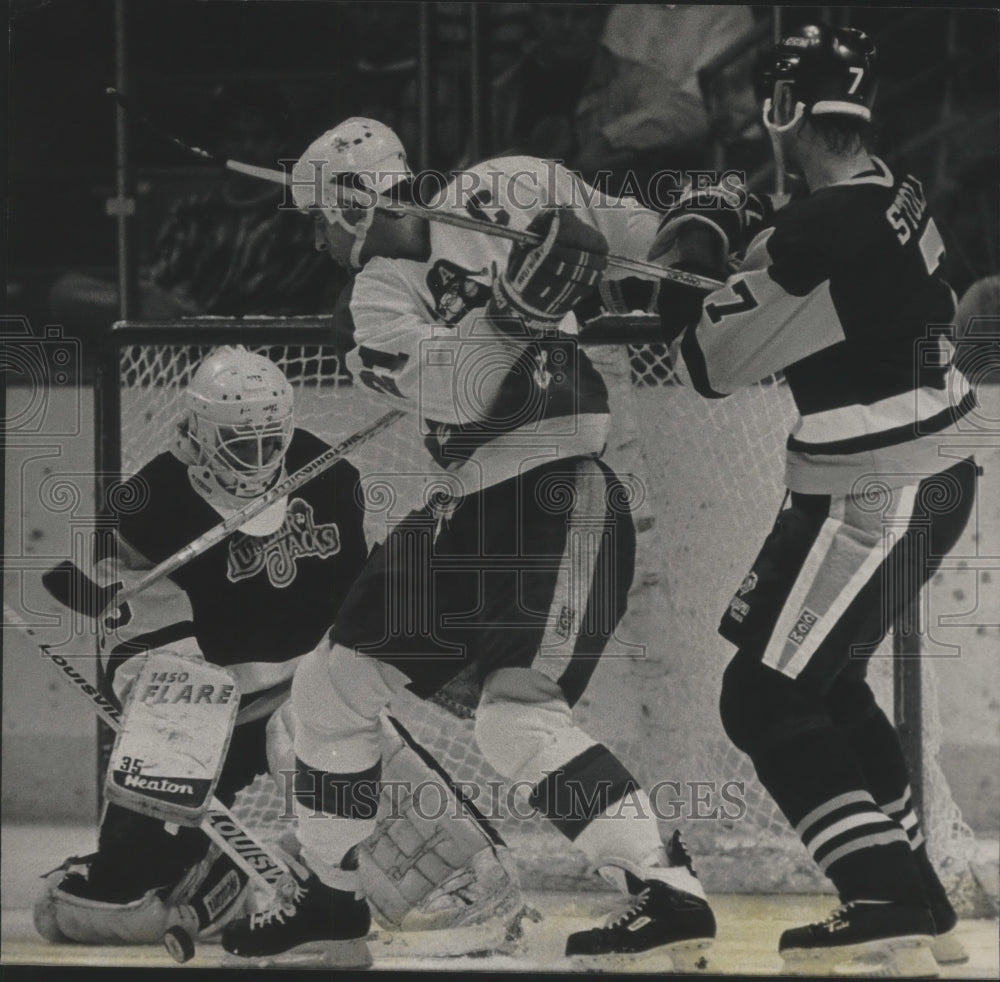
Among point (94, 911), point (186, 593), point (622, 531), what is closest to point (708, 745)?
point (622, 531)

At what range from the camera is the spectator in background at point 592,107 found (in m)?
2.77

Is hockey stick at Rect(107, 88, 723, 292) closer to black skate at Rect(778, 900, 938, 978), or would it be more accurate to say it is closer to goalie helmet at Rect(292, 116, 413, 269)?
goalie helmet at Rect(292, 116, 413, 269)

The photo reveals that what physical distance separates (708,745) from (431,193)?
3.75 ft

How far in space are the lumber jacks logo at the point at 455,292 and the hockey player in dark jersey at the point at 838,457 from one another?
348 mm

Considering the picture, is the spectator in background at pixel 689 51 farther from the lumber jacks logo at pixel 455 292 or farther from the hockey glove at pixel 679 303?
the lumber jacks logo at pixel 455 292

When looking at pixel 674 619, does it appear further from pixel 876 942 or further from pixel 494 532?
pixel 876 942

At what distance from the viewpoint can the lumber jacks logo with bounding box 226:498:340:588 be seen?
281 centimetres

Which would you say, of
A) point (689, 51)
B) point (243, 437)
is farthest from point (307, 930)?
point (689, 51)

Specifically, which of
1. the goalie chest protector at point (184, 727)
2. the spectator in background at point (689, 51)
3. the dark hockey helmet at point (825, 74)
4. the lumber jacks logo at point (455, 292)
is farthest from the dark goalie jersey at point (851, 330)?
the goalie chest protector at point (184, 727)

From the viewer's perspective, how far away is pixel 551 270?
2.71m

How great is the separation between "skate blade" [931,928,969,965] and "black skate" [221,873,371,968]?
1.05 m

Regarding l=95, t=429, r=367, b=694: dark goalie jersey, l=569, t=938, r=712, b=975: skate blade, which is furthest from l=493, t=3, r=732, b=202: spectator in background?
l=569, t=938, r=712, b=975: skate blade

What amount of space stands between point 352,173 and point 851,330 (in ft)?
3.13

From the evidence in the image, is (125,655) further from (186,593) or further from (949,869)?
(949,869)
